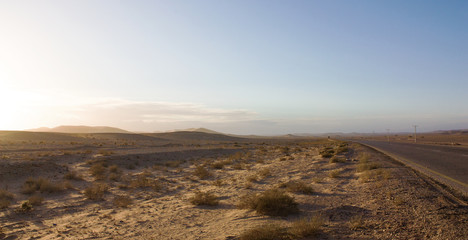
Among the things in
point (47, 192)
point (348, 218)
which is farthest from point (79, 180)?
point (348, 218)

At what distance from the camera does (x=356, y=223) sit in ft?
20.3

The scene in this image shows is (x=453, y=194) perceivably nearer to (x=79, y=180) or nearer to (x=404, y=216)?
(x=404, y=216)

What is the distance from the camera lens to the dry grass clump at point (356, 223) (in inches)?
242

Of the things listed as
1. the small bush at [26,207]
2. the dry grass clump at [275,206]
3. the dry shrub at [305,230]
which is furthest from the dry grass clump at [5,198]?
the dry shrub at [305,230]

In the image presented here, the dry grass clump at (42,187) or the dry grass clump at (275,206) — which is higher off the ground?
the dry grass clump at (275,206)

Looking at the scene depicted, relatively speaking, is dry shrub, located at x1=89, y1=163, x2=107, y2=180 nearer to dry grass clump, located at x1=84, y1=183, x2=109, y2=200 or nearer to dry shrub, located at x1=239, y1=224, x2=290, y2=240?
dry grass clump, located at x1=84, y1=183, x2=109, y2=200

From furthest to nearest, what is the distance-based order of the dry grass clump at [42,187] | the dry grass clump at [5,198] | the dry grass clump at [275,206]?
the dry grass clump at [42,187]
the dry grass clump at [5,198]
the dry grass clump at [275,206]

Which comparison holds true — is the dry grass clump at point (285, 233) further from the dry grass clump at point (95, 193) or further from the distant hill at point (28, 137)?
the distant hill at point (28, 137)

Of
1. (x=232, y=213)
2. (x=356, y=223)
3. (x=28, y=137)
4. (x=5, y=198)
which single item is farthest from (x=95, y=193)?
(x=28, y=137)

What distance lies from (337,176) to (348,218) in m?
7.23

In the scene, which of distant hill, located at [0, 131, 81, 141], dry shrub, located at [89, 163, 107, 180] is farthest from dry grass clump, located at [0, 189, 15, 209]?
distant hill, located at [0, 131, 81, 141]

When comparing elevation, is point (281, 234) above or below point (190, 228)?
above

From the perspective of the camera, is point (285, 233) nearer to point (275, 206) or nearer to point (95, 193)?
point (275, 206)

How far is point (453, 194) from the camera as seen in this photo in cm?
838
